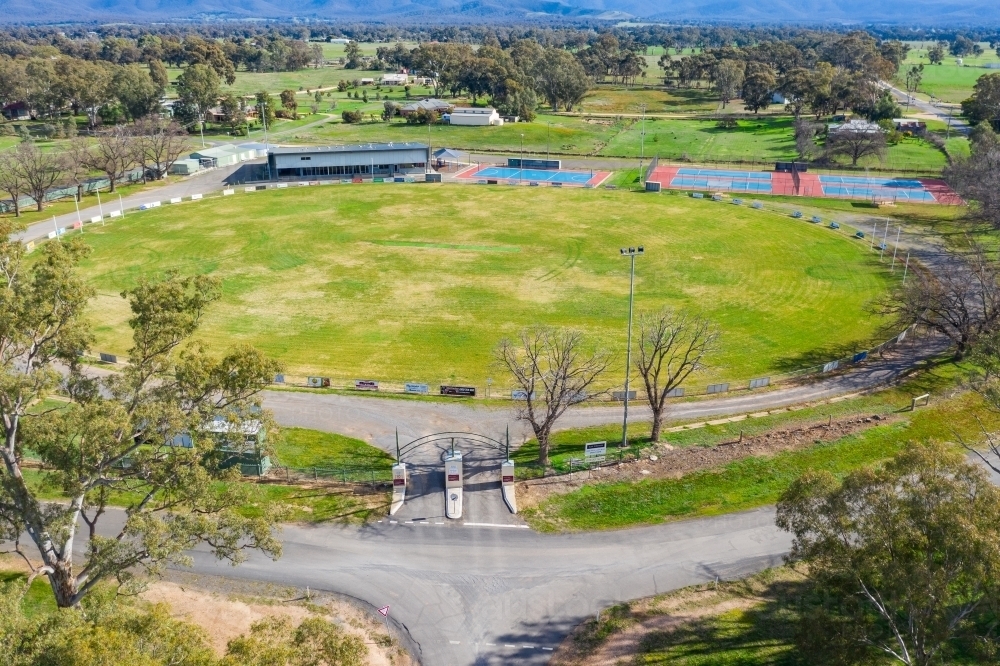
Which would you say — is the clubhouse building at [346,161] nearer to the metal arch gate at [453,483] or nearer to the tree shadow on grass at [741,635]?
the metal arch gate at [453,483]

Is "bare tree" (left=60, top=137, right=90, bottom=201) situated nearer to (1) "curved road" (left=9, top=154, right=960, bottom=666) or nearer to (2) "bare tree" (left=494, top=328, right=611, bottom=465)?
(2) "bare tree" (left=494, top=328, right=611, bottom=465)

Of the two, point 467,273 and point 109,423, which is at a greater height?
point 109,423

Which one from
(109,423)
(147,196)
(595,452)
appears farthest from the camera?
(147,196)

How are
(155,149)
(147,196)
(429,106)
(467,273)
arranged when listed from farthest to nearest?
(429,106)
(155,149)
(147,196)
(467,273)

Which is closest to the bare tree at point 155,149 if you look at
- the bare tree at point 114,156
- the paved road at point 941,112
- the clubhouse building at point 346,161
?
the bare tree at point 114,156

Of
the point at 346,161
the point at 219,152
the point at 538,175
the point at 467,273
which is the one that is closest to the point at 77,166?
the point at 219,152

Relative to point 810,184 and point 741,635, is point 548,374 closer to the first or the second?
point 741,635
